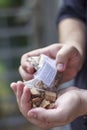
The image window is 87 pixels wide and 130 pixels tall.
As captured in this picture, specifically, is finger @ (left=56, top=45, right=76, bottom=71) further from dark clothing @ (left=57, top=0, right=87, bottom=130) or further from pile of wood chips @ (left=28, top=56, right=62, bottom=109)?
dark clothing @ (left=57, top=0, right=87, bottom=130)

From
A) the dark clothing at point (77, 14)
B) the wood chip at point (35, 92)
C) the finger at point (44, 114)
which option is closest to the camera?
the finger at point (44, 114)

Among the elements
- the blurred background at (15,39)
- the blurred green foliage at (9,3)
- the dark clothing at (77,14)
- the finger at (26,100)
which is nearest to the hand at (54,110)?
the finger at (26,100)

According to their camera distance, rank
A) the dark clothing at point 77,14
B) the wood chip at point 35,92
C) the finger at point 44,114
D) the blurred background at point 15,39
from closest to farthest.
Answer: the finger at point 44,114
the wood chip at point 35,92
the dark clothing at point 77,14
the blurred background at point 15,39

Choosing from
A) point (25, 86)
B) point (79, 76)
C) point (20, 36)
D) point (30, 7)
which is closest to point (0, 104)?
point (20, 36)

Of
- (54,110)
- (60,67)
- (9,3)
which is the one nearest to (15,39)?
(9,3)

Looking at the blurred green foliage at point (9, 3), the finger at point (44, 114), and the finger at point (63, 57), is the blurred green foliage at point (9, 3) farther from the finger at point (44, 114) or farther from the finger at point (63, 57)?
the finger at point (44, 114)

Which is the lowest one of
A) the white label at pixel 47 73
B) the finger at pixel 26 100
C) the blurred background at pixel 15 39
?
the blurred background at pixel 15 39

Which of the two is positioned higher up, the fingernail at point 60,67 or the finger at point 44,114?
the fingernail at point 60,67

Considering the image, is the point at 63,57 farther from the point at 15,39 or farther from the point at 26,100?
the point at 15,39
